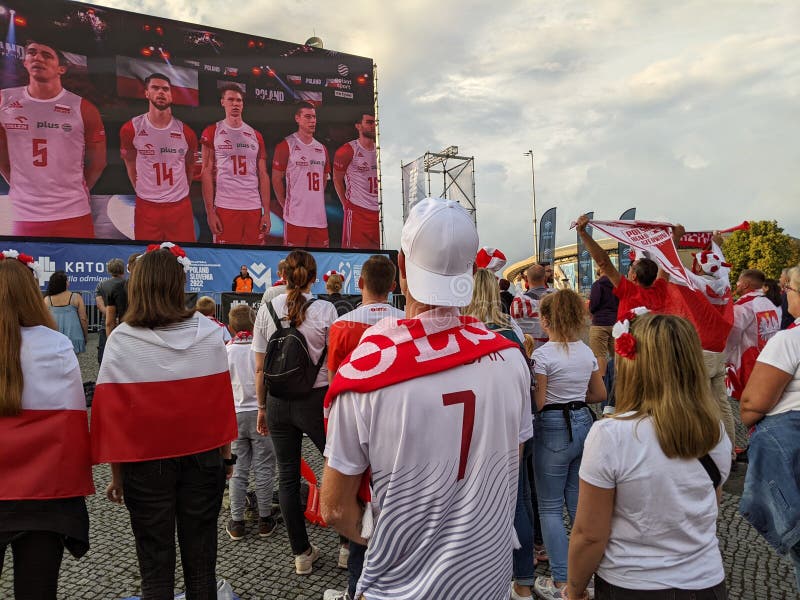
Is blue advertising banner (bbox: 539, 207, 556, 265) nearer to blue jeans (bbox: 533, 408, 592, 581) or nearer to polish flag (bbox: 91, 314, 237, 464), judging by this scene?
blue jeans (bbox: 533, 408, 592, 581)

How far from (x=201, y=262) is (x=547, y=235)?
1205cm

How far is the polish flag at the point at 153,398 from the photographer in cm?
231

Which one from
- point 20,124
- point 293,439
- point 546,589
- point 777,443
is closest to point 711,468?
point 777,443

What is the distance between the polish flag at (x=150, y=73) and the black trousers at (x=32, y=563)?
16.7 meters

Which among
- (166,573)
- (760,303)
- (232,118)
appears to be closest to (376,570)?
(166,573)

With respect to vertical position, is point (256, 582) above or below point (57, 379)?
below

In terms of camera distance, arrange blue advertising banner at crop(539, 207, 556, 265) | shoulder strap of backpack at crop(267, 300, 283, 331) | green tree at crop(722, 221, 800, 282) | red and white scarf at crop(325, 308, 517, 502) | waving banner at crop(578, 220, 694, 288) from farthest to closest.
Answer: green tree at crop(722, 221, 800, 282) < blue advertising banner at crop(539, 207, 556, 265) < waving banner at crop(578, 220, 694, 288) < shoulder strap of backpack at crop(267, 300, 283, 331) < red and white scarf at crop(325, 308, 517, 502)

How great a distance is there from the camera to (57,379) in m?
2.20

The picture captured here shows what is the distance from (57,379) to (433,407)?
1583 millimetres

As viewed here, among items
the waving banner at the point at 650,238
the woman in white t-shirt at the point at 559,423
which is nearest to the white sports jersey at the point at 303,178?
the waving banner at the point at 650,238

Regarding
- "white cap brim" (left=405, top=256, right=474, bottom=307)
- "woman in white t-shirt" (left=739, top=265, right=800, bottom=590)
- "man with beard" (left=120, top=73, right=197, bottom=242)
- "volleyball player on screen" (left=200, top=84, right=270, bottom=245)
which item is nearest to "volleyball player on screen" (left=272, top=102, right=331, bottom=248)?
"volleyball player on screen" (left=200, top=84, right=270, bottom=245)

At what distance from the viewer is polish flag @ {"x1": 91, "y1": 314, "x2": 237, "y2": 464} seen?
7.57ft

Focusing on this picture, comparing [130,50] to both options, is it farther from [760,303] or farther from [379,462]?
[379,462]

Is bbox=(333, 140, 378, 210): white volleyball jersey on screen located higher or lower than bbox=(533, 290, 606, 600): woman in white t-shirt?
higher
